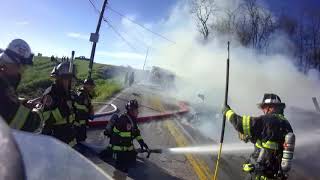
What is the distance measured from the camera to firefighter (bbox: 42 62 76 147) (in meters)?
5.66

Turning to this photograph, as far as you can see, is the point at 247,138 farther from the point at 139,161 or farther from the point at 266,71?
the point at 266,71

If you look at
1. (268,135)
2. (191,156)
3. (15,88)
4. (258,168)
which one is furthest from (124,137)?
(191,156)

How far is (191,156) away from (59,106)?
5683 mm

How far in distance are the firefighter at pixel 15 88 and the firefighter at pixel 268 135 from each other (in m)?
3.17

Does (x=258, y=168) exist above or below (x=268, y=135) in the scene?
below

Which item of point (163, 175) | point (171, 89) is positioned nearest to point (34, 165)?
point (163, 175)

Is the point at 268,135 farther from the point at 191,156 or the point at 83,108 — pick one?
the point at 191,156

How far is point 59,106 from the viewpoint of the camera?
5.74 meters

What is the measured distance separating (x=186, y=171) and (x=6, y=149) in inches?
306

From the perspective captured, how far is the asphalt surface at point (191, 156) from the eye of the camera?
8922 mm

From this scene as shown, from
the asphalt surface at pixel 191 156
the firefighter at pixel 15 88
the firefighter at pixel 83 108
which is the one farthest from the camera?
the asphalt surface at pixel 191 156

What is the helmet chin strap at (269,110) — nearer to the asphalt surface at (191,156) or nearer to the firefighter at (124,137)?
the firefighter at (124,137)

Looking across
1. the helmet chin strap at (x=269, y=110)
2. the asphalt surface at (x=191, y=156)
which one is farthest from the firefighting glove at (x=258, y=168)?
the asphalt surface at (x=191, y=156)

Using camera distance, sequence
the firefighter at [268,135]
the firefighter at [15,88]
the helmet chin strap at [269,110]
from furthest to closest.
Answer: the helmet chin strap at [269,110] → the firefighter at [268,135] → the firefighter at [15,88]
